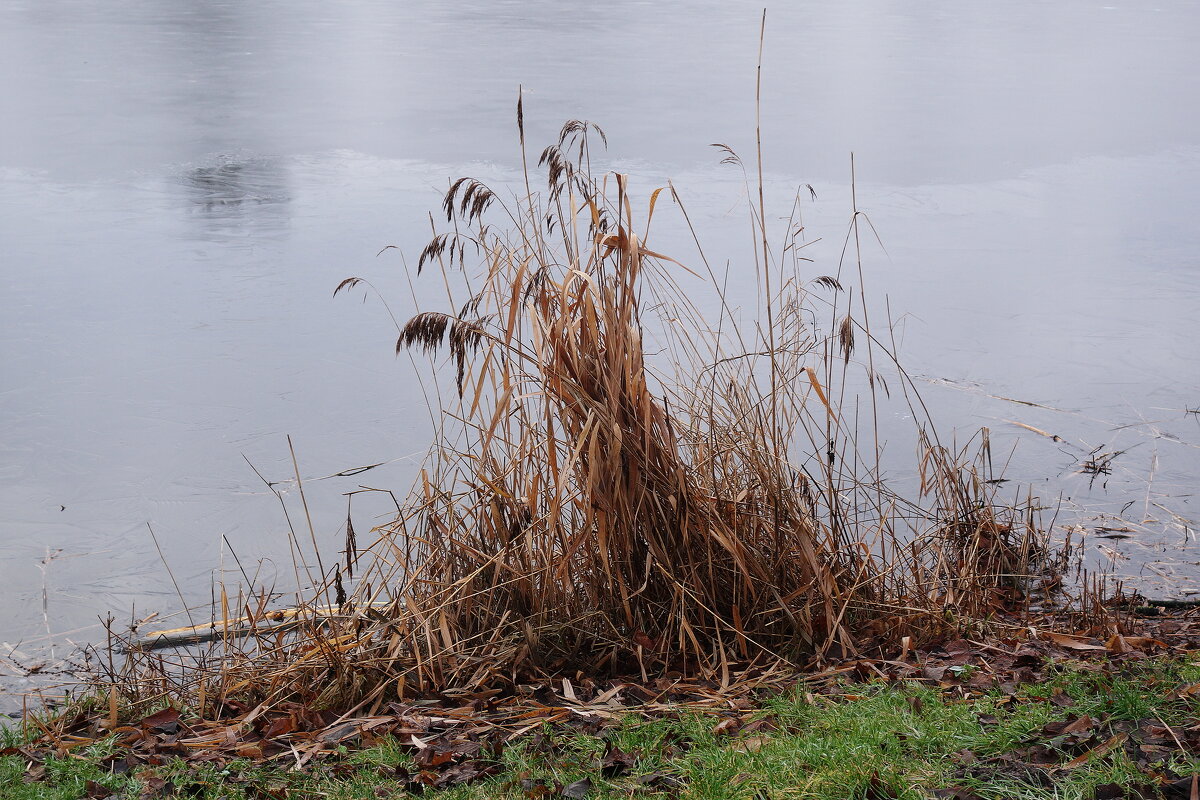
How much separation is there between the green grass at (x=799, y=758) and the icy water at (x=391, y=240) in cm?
122

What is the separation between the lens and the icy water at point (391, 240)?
425 centimetres

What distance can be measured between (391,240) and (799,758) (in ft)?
17.2

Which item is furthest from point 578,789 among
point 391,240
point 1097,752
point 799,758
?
point 391,240

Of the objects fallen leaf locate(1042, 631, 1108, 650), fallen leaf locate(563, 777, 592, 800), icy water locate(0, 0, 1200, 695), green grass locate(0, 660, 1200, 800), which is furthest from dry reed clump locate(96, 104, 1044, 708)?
icy water locate(0, 0, 1200, 695)

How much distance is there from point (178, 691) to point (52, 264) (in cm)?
431

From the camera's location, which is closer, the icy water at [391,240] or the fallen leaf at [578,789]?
the fallen leaf at [578,789]

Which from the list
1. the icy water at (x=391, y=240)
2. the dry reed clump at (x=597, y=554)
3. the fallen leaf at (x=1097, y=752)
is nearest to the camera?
the fallen leaf at (x=1097, y=752)

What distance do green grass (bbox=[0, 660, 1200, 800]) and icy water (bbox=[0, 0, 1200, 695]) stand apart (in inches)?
47.9

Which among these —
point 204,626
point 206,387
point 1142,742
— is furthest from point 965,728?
point 206,387

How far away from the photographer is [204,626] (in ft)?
11.5

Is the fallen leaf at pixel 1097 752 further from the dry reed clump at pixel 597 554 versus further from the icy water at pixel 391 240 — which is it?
the icy water at pixel 391 240

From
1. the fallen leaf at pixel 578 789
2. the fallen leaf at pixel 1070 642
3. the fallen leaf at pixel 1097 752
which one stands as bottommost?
the fallen leaf at pixel 1070 642

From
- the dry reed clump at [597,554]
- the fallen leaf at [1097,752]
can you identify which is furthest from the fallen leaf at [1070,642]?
the fallen leaf at [1097,752]

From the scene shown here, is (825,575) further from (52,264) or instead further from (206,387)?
(52,264)
